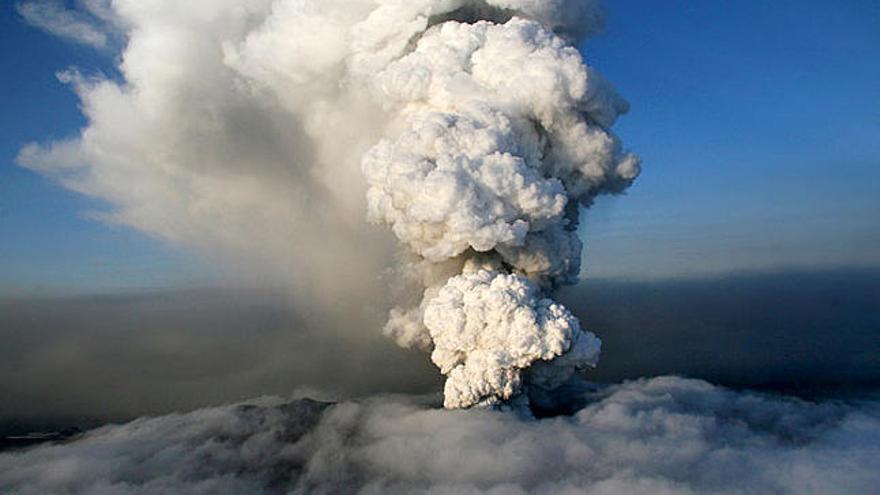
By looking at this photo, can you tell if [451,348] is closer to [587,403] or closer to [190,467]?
[587,403]

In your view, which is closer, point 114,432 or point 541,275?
point 541,275

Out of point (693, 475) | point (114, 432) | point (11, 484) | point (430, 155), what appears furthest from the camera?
point (114, 432)

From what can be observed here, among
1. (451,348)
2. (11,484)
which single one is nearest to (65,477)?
(11,484)

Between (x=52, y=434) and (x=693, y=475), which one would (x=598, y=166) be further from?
(x=52, y=434)

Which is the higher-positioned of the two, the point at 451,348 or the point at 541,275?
the point at 541,275

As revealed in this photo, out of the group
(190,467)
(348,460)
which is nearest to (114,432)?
(190,467)

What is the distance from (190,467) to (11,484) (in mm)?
14377

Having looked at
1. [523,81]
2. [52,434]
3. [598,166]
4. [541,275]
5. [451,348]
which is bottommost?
[52,434]

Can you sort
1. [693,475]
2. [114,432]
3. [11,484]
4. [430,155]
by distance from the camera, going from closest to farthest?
[430,155] → [693,475] → [11,484] → [114,432]

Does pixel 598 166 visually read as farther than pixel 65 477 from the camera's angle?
No

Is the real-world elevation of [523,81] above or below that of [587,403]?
above

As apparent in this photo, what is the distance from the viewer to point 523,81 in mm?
36594

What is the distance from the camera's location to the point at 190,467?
51062mm

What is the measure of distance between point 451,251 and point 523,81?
38.3ft
